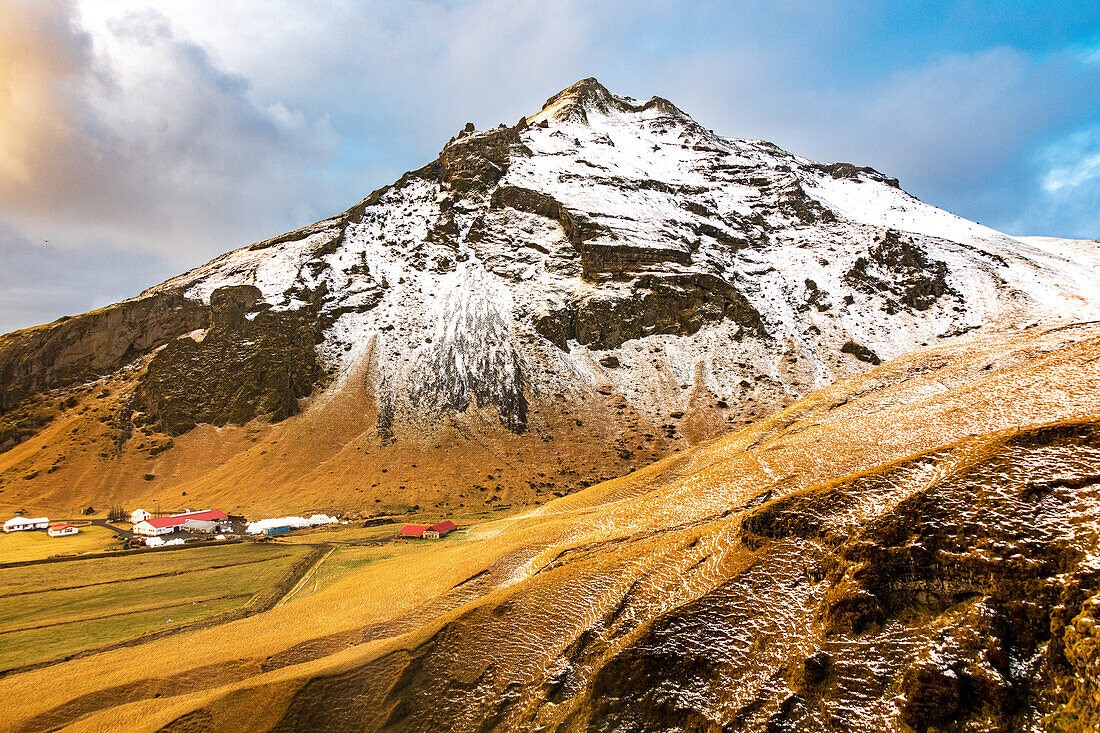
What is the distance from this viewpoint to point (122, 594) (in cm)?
3300

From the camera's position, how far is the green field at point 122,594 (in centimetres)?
2544

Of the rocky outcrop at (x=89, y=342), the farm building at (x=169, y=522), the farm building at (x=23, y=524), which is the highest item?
the rocky outcrop at (x=89, y=342)

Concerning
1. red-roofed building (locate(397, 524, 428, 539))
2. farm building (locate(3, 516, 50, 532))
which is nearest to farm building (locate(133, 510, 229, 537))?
farm building (locate(3, 516, 50, 532))

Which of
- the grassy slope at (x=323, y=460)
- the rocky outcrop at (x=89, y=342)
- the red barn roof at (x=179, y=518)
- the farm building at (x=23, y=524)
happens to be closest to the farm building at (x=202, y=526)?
the red barn roof at (x=179, y=518)

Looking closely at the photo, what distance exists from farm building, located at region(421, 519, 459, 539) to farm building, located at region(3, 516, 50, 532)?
5158 centimetres

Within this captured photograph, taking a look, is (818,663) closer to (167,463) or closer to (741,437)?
(741,437)

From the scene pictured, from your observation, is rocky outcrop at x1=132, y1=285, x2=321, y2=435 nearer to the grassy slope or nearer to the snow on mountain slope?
the grassy slope

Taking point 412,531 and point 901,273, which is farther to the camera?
point 901,273

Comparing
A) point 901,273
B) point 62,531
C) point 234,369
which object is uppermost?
point 234,369

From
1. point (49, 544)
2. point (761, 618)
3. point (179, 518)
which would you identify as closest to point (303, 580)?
point (179, 518)

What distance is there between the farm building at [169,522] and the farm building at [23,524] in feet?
47.3

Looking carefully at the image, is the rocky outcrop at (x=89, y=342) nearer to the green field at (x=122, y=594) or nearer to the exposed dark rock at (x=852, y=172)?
the green field at (x=122, y=594)

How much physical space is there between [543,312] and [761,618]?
330 ft

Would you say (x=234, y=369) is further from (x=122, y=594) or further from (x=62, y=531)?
(x=122, y=594)
